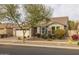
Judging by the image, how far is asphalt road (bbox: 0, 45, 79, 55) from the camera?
60.5 ft

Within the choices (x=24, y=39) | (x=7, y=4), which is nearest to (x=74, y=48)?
(x=24, y=39)

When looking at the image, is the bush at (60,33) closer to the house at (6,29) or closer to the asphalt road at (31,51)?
the asphalt road at (31,51)

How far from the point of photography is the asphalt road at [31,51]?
727 inches

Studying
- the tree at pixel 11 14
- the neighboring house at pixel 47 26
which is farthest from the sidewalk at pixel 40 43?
→ the tree at pixel 11 14

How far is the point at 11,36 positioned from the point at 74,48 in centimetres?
277

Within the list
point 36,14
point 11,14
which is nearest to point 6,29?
point 11,14

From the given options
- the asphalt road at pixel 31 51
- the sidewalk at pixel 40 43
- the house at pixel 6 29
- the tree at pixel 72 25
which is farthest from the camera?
the house at pixel 6 29

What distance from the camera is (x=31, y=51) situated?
18594 mm

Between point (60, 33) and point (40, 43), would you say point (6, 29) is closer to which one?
point (40, 43)

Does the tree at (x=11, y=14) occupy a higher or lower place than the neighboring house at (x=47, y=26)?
higher

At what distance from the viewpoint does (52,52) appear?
727 inches

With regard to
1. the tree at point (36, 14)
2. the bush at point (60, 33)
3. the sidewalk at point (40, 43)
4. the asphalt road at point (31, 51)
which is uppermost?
the tree at point (36, 14)

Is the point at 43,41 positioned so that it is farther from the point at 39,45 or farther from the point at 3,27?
the point at 3,27

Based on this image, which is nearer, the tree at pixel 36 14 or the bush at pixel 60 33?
the bush at pixel 60 33
